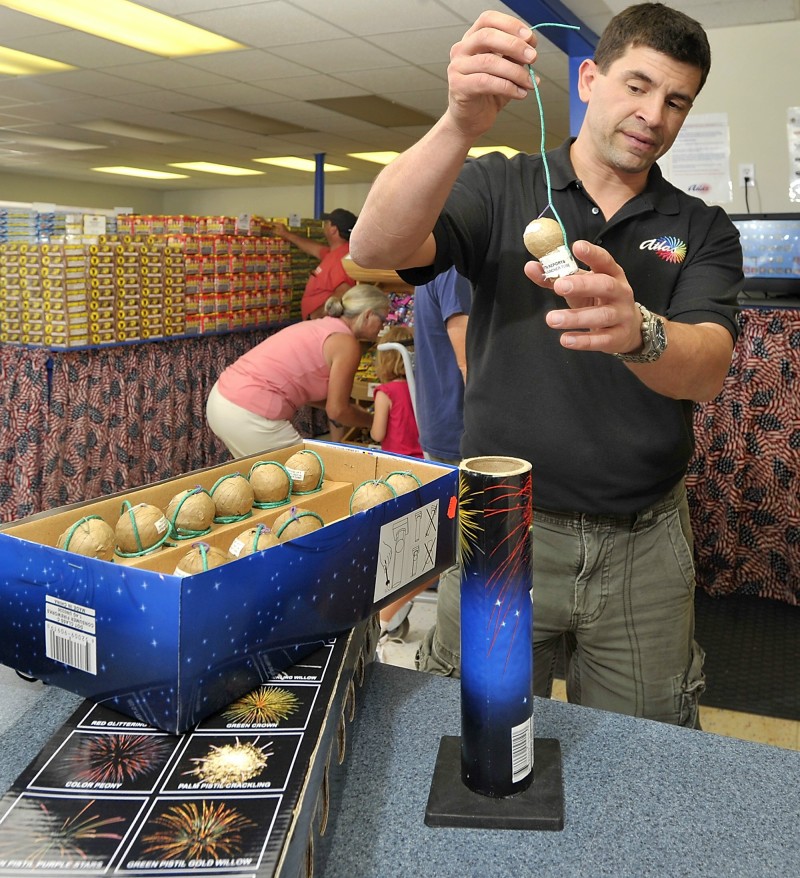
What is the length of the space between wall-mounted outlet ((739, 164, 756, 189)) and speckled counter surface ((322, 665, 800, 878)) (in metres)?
3.58

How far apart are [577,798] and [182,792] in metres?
0.43

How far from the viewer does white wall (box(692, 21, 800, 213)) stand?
390 cm

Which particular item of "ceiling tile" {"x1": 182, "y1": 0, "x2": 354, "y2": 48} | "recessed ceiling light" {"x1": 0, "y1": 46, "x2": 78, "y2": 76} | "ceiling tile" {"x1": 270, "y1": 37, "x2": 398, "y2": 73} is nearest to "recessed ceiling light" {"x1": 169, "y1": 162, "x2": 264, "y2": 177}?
"recessed ceiling light" {"x1": 0, "y1": 46, "x2": 78, "y2": 76}

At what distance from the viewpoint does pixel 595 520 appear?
1525 millimetres

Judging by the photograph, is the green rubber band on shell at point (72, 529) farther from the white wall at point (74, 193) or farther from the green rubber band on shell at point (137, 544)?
the white wall at point (74, 193)

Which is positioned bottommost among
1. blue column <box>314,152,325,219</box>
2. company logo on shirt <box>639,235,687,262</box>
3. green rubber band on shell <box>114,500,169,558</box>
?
green rubber band on shell <box>114,500,169,558</box>

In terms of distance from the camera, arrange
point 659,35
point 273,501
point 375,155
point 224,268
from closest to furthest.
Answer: point 273,501 < point 659,35 < point 224,268 < point 375,155

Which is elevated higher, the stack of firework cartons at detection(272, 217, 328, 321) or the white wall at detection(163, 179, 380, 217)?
the white wall at detection(163, 179, 380, 217)

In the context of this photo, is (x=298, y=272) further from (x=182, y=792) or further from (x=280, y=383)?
(x=182, y=792)

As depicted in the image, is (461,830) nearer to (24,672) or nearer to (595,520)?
(24,672)

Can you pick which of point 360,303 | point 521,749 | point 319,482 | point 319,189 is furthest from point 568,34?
point 319,189

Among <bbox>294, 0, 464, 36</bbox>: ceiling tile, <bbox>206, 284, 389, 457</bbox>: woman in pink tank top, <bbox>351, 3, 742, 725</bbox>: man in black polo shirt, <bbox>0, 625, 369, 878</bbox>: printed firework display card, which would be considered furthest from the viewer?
<bbox>294, 0, 464, 36</bbox>: ceiling tile

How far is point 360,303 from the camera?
14.3 feet

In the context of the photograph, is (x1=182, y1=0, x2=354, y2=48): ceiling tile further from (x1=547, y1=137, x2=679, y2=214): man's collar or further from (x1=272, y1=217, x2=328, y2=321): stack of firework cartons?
(x1=547, y1=137, x2=679, y2=214): man's collar
